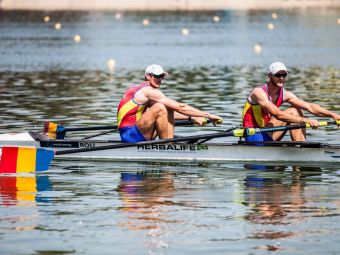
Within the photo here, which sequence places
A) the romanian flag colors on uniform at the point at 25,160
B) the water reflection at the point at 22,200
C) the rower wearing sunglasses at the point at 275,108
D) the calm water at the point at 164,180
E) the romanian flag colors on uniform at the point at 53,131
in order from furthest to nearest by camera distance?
the romanian flag colors on uniform at the point at 53,131, the rower wearing sunglasses at the point at 275,108, the romanian flag colors on uniform at the point at 25,160, the water reflection at the point at 22,200, the calm water at the point at 164,180

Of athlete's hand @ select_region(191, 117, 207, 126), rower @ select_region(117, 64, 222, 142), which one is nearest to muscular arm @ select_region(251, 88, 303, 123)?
rower @ select_region(117, 64, 222, 142)

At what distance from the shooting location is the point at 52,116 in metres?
28.4

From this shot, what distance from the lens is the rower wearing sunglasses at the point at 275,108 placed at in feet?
65.8

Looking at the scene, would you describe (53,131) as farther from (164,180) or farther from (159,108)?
(164,180)

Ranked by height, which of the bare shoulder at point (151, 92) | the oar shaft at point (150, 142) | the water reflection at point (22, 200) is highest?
the bare shoulder at point (151, 92)

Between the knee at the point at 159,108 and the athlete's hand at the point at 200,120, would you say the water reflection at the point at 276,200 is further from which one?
the knee at the point at 159,108

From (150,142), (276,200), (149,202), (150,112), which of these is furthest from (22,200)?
(150,112)

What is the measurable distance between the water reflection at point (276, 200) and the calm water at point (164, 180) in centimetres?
2

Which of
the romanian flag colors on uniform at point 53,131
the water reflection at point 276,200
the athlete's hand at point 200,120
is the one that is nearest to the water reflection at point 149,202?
the water reflection at point 276,200

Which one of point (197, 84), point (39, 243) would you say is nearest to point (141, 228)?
point (39, 243)

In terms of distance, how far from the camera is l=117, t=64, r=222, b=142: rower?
2012cm

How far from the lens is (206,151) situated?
806 inches

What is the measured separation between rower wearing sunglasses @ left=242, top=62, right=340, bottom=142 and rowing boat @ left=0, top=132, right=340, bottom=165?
428 mm

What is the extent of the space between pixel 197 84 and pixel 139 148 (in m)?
17.0
